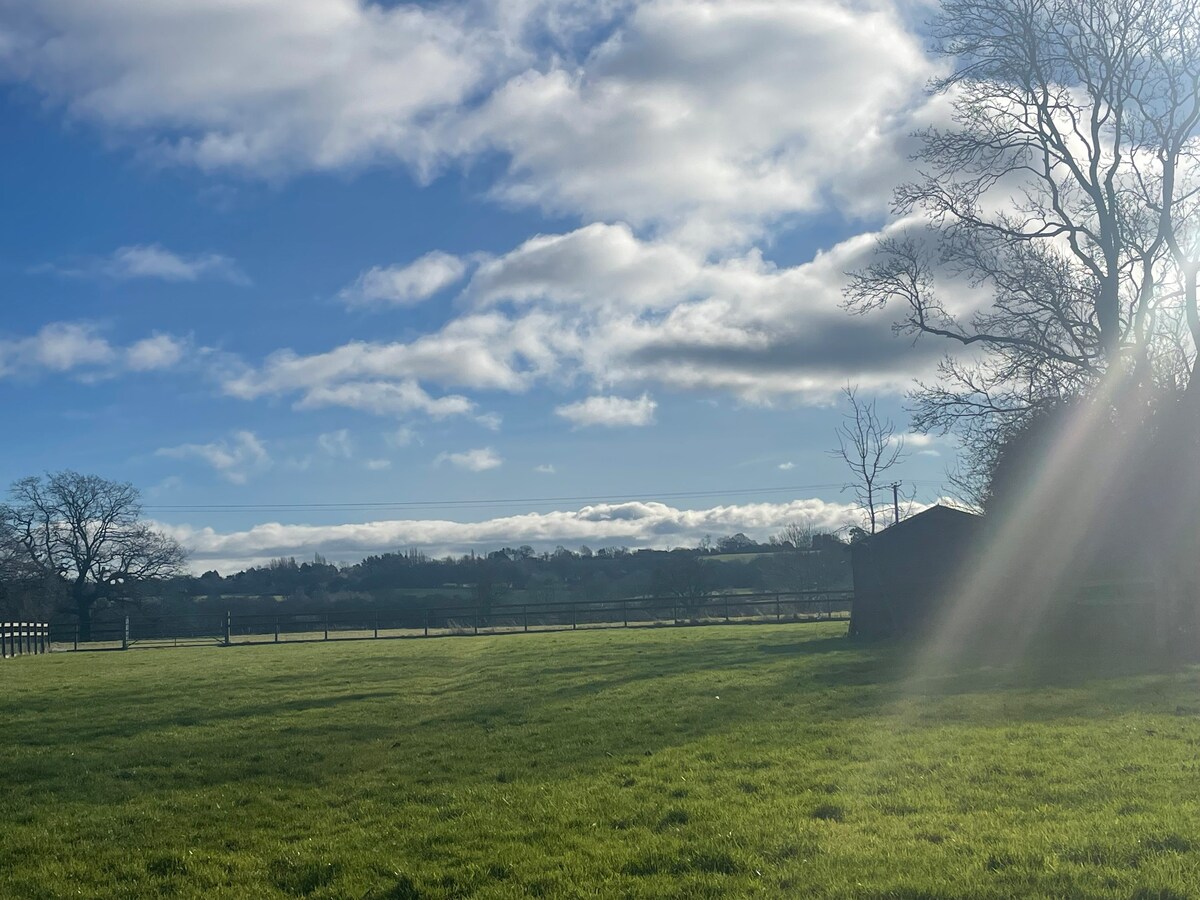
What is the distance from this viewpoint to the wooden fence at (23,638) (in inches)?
1581

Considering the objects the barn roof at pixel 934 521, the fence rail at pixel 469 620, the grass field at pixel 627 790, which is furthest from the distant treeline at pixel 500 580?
the grass field at pixel 627 790

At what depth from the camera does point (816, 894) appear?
607cm

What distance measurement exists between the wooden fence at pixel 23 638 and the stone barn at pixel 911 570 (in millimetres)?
32714

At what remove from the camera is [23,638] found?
42656 mm

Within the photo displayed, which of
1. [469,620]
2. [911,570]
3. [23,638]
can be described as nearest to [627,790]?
[911,570]

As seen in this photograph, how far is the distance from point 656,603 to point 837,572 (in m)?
30.7

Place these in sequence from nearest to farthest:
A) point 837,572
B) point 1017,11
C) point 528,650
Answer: point 1017,11 < point 528,650 < point 837,572

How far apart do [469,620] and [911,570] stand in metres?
29.5

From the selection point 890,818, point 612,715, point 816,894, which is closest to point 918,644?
point 612,715

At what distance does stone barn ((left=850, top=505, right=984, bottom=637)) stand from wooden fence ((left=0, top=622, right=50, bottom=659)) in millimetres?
32714

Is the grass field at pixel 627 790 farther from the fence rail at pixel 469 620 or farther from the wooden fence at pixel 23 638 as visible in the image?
the fence rail at pixel 469 620

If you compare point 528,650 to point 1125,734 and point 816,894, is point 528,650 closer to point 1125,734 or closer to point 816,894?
point 1125,734

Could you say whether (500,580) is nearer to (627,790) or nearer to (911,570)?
(911,570)

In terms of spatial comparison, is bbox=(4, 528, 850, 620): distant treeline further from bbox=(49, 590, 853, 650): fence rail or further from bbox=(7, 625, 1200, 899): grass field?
bbox=(7, 625, 1200, 899): grass field
